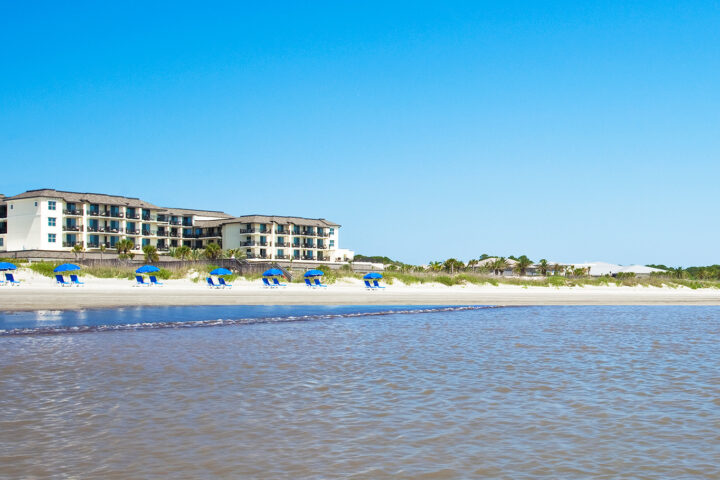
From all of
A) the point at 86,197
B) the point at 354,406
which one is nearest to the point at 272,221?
the point at 86,197

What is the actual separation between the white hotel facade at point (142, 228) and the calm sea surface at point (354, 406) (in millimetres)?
64542

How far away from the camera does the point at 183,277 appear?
41.6 meters

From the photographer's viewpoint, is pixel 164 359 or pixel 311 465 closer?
pixel 311 465

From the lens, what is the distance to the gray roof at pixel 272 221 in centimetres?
8850

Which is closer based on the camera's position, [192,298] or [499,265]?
[192,298]

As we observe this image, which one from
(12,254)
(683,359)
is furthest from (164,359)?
(12,254)

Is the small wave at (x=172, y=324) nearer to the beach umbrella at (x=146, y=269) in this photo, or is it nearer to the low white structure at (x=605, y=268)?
the beach umbrella at (x=146, y=269)

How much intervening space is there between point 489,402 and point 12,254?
2852 inches

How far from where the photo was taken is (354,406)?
25.9 feet

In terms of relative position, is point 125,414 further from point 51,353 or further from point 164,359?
point 51,353

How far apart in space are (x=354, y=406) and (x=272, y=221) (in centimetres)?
8190

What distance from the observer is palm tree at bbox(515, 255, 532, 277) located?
269 ft

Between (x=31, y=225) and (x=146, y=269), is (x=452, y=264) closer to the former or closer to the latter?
(x=146, y=269)

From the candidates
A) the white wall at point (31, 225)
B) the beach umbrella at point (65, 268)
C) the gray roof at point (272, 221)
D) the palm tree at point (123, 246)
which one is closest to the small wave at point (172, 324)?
the beach umbrella at point (65, 268)
